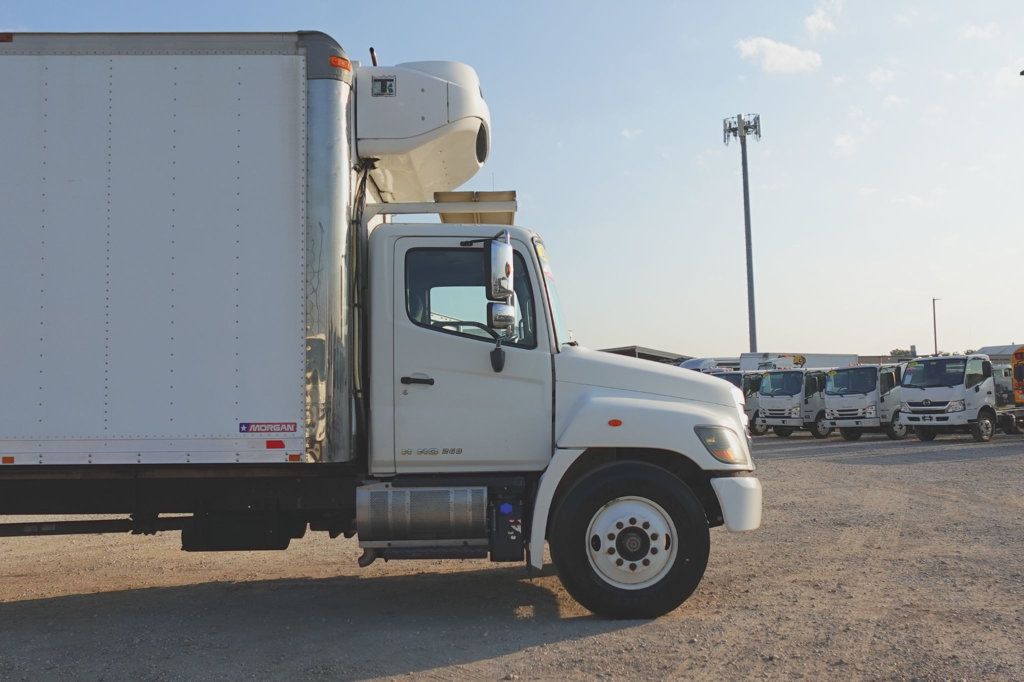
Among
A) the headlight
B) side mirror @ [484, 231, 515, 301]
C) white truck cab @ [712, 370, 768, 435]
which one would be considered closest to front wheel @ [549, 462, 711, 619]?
the headlight

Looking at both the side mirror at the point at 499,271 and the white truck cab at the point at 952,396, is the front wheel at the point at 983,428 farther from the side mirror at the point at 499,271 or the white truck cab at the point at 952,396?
the side mirror at the point at 499,271

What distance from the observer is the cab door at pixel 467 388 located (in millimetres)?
6207

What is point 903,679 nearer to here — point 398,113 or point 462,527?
point 462,527

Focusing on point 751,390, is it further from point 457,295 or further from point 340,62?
point 340,62

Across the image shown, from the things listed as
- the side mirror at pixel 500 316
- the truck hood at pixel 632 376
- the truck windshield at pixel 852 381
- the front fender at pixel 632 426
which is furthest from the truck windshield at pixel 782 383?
the side mirror at pixel 500 316

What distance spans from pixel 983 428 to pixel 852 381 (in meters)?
3.95

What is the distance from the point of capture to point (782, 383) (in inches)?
1149

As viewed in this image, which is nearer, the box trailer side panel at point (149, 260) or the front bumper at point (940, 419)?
the box trailer side panel at point (149, 260)

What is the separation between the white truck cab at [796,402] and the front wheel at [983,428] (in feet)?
16.2

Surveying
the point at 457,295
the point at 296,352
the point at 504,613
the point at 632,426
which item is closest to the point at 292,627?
the point at 504,613

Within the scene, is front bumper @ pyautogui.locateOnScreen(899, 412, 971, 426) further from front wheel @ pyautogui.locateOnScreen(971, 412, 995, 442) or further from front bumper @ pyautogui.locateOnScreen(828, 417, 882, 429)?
front bumper @ pyautogui.locateOnScreen(828, 417, 882, 429)

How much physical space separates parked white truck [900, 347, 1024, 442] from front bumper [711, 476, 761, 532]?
19.9 metres

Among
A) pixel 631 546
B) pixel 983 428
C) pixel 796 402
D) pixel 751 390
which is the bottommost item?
pixel 983 428

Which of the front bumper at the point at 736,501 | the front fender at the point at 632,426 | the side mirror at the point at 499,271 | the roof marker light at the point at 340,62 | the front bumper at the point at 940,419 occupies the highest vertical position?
the roof marker light at the point at 340,62
